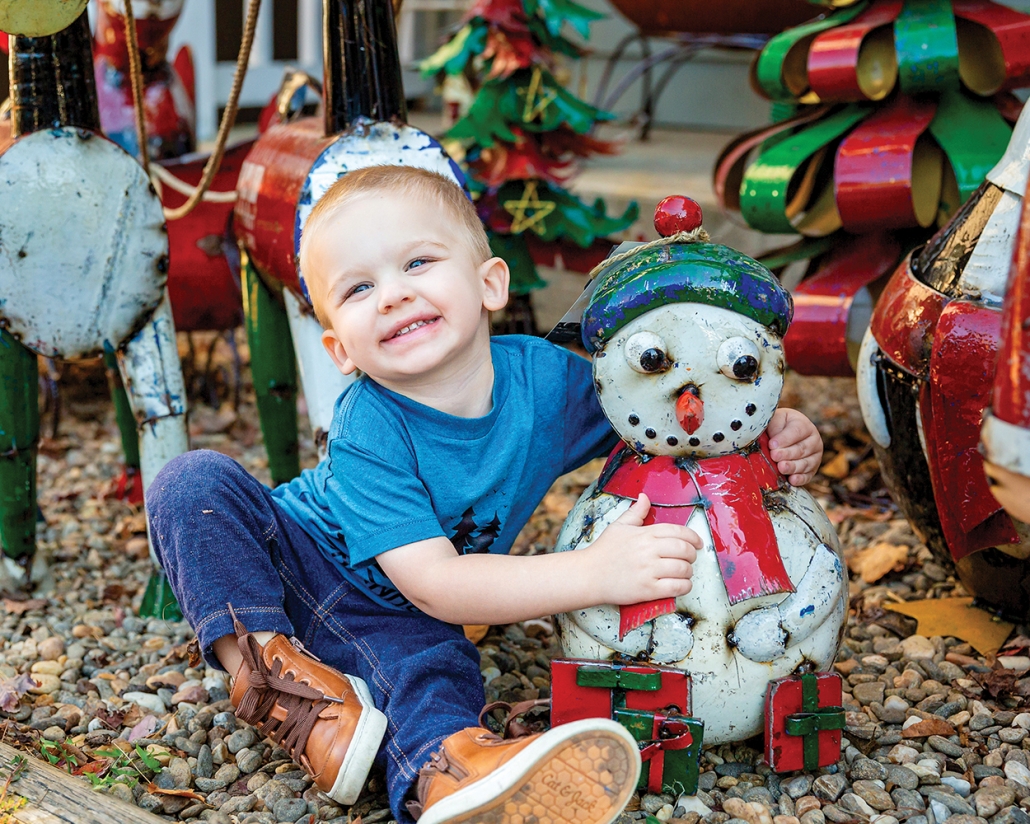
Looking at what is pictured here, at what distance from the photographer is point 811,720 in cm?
137

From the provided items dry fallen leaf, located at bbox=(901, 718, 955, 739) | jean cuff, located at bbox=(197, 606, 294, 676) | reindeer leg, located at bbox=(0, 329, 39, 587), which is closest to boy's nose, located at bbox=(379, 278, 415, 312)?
jean cuff, located at bbox=(197, 606, 294, 676)

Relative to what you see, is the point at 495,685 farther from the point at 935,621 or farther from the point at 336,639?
the point at 935,621

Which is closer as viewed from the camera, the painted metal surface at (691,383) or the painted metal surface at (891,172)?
the painted metal surface at (691,383)

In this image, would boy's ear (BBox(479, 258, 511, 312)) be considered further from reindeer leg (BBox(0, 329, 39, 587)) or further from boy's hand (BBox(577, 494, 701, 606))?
reindeer leg (BBox(0, 329, 39, 587))

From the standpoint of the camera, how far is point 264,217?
2.01 metres

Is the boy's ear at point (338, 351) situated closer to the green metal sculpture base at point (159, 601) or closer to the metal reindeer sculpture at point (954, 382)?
the green metal sculpture base at point (159, 601)

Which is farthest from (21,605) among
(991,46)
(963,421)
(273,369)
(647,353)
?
(991,46)

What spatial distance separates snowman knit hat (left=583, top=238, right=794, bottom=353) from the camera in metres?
1.34

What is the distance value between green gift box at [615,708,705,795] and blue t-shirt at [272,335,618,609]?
1.13 feet

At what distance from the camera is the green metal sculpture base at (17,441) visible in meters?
1.91

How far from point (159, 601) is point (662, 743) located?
1.04 metres

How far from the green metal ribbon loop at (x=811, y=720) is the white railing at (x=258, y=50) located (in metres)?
4.20

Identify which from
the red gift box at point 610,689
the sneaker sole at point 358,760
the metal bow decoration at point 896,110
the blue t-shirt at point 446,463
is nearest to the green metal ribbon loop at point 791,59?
the metal bow decoration at point 896,110

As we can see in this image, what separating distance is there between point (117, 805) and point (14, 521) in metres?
0.84
